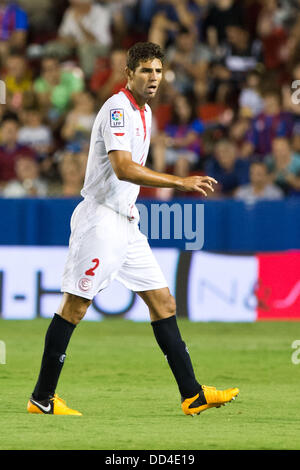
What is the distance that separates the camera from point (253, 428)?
6203 mm

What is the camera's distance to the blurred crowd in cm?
1330

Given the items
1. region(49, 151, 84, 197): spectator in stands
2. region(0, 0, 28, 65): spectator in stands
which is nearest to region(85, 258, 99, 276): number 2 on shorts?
region(49, 151, 84, 197): spectator in stands

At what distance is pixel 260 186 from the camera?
41.7 ft

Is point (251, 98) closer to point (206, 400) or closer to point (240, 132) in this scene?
point (240, 132)

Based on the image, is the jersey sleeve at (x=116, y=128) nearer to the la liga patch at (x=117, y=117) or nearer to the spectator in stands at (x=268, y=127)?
the la liga patch at (x=117, y=117)

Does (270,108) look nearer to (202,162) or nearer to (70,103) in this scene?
(202,162)

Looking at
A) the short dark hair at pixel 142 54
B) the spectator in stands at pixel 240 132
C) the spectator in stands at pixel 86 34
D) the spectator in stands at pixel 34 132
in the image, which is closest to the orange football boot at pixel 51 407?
the short dark hair at pixel 142 54

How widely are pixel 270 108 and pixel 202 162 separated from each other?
116 cm

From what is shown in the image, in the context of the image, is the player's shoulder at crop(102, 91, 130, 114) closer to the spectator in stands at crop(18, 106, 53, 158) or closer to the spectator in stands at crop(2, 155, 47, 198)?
the spectator in stands at crop(2, 155, 47, 198)

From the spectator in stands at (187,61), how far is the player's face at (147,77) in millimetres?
8689

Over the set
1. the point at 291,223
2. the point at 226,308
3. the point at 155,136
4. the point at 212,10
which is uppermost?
the point at 212,10

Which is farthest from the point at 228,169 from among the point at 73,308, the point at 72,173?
the point at 73,308
